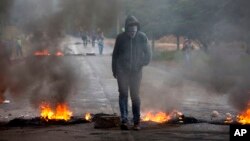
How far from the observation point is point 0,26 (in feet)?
53.0

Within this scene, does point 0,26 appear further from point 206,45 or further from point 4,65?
point 206,45

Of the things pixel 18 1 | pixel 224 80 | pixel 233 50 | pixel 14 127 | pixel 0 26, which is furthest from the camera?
pixel 233 50

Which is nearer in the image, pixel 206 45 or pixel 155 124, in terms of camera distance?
pixel 155 124

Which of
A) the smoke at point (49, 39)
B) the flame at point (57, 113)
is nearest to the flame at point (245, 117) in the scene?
the flame at point (57, 113)

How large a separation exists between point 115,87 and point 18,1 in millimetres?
6315

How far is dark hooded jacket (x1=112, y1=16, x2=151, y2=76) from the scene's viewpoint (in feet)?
29.4

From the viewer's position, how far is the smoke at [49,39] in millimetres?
10969

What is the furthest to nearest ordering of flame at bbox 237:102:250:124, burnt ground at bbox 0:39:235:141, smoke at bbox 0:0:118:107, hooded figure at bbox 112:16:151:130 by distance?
smoke at bbox 0:0:118:107 < flame at bbox 237:102:250:124 < hooded figure at bbox 112:16:151:130 < burnt ground at bbox 0:39:235:141

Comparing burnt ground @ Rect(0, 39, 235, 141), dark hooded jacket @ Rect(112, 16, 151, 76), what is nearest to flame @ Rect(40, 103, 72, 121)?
burnt ground @ Rect(0, 39, 235, 141)

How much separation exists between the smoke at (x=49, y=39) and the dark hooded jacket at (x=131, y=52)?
2.01 meters

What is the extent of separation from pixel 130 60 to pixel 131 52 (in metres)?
0.14

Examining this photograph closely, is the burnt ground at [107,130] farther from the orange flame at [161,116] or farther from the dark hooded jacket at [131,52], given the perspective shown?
the dark hooded jacket at [131,52]

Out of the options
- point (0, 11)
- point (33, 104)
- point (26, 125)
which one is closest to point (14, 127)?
point (26, 125)

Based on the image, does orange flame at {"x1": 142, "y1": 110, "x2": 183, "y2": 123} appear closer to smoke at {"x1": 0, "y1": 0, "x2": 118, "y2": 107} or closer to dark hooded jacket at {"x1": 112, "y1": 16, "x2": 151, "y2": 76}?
dark hooded jacket at {"x1": 112, "y1": 16, "x2": 151, "y2": 76}
